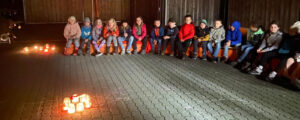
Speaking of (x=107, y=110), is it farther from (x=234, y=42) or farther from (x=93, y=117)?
(x=234, y=42)

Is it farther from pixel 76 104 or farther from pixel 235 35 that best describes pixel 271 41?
pixel 76 104

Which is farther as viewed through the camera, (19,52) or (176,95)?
(19,52)

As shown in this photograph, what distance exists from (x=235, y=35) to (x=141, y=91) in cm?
427

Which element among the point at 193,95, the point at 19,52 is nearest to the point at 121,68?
the point at 193,95

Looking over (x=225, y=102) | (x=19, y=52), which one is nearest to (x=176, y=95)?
(x=225, y=102)

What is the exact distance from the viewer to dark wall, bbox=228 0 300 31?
25.7 feet

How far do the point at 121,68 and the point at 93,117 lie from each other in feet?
11.3

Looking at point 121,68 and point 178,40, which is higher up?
point 178,40

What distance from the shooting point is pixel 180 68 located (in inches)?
307

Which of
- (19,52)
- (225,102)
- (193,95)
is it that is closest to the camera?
(225,102)

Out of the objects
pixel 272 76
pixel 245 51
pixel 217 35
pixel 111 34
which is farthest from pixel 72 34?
pixel 272 76

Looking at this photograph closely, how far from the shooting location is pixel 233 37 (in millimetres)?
8664

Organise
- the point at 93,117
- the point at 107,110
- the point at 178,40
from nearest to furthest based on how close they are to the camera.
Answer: the point at 93,117
the point at 107,110
the point at 178,40

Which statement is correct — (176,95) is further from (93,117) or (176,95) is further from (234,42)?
(234,42)
